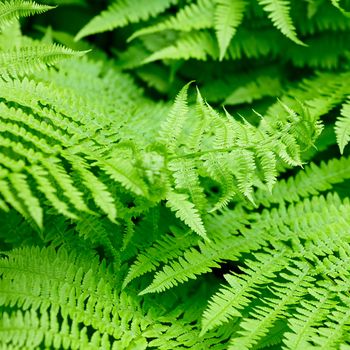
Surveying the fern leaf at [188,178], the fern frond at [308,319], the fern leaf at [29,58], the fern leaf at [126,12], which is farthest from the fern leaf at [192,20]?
the fern frond at [308,319]

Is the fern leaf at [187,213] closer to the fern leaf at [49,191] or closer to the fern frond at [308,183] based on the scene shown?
the fern leaf at [49,191]

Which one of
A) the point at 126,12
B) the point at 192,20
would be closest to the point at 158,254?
the point at 192,20

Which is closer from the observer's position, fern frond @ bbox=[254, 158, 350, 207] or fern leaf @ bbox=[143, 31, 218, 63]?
fern frond @ bbox=[254, 158, 350, 207]

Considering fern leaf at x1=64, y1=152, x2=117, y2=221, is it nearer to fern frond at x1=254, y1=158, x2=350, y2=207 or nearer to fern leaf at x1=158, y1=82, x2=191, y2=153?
fern leaf at x1=158, y1=82, x2=191, y2=153

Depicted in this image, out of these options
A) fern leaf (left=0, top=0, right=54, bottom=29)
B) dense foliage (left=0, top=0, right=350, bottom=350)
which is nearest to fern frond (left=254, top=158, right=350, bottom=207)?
dense foliage (left=0, top=0, right=350, bottom=350)

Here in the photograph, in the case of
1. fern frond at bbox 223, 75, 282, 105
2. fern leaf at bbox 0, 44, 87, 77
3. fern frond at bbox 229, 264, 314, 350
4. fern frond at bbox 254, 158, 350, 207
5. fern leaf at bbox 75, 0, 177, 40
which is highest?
fern leaf at bbox 75, 0, 177, 40

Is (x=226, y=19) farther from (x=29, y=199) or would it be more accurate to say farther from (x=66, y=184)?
(x=29, y=199)
